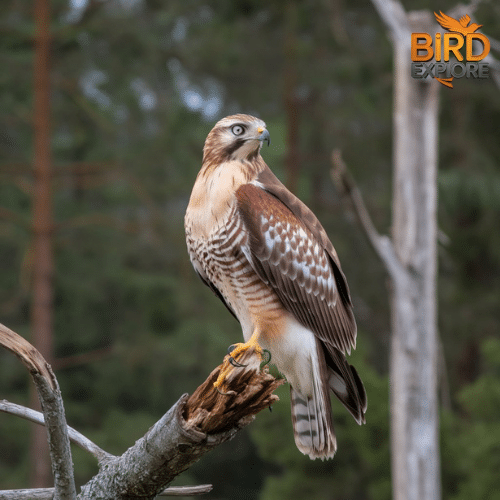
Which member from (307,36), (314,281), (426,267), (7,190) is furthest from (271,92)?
(314,281)

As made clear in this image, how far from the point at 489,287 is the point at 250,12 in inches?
228

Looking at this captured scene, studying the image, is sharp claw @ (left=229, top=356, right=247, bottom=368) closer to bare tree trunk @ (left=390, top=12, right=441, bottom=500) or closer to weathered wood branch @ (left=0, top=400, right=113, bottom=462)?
weathered wood branch @ (left=0, top=400, right=113, bottom=462)

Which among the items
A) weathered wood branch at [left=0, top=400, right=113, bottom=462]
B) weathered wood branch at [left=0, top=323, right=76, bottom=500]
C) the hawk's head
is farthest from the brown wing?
weathered wood branch at [left=0, top=323, right=76, bottom=500]

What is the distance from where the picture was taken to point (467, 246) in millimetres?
10852

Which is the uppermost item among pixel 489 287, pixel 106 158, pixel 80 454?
pixel 106 158

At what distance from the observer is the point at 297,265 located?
314 centimetres

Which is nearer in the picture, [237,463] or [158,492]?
[158,492]

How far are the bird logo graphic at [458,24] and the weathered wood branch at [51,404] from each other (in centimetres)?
462

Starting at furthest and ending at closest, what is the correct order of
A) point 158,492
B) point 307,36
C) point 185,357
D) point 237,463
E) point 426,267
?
1. point 237,463
2. point 307,36
3. point 185,357
4. point 426,267
5. point 158,492

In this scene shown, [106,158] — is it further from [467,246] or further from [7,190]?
[467,246]

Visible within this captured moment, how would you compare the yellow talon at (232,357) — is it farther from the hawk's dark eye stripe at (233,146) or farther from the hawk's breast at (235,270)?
the hawk's dark eye stripe at (233,146)

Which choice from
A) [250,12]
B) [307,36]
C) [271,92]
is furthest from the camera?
[271,92]

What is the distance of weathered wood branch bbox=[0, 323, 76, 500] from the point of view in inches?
72.6

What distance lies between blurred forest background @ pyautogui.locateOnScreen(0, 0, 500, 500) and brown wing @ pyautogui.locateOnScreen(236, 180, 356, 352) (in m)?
3.38
